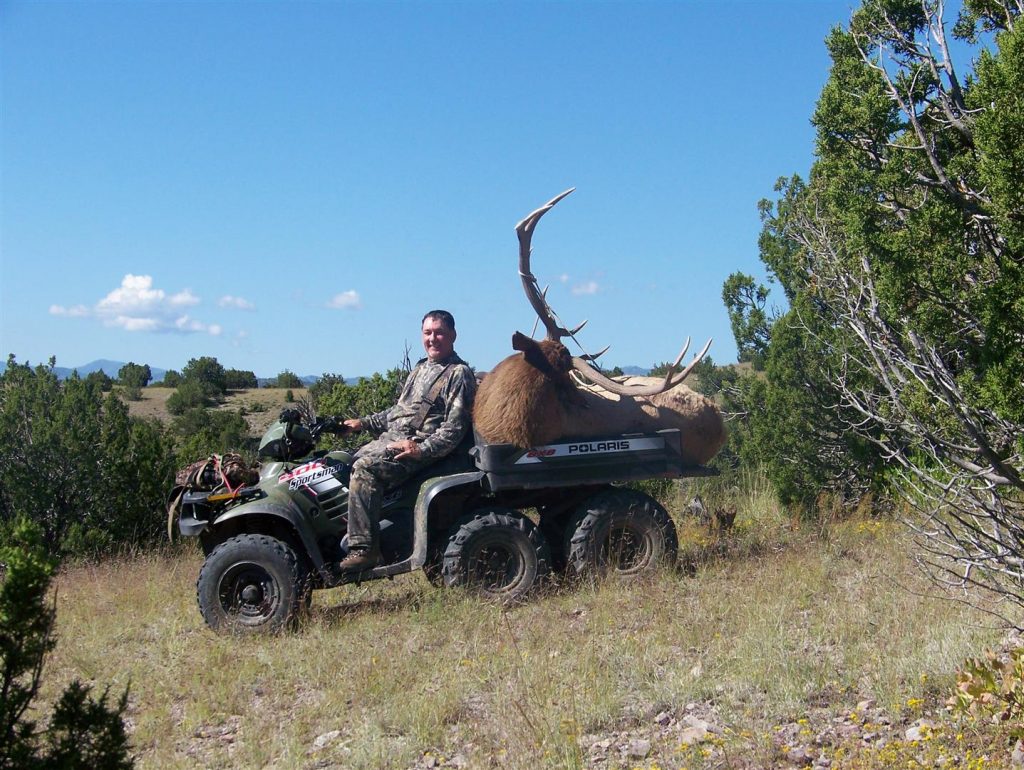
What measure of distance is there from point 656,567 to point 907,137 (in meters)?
3.79

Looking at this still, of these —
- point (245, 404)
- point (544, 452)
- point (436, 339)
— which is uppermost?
point (245, 404)

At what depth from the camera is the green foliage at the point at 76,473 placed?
1076 centimetres

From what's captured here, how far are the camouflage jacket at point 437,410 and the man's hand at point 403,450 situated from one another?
5 centimetres

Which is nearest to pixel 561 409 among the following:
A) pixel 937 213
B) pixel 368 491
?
pixel 368 491

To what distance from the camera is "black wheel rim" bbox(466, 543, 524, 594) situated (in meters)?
7.00

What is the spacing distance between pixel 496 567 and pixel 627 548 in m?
1.09

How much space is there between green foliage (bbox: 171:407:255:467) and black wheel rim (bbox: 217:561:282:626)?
12.8ft

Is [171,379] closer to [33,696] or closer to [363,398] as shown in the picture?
[363,398]

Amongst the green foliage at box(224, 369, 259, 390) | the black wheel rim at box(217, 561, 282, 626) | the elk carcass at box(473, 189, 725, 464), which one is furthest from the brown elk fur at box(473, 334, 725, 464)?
the green foliage at box(224, 369, 259, 390)

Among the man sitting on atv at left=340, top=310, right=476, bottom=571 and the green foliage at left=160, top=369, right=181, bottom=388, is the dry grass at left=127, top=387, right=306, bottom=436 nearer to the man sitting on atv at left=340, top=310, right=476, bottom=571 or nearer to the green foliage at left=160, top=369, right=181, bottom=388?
the green foliage at left=160, top=369, right=181, bottom=388

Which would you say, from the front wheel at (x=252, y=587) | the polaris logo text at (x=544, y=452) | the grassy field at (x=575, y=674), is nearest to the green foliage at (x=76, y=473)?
the grassy field at (x=575, y=674)

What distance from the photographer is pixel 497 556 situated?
281 inches

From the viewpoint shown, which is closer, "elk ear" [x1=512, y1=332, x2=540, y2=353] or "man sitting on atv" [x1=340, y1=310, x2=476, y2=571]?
"man sitting on atv" [x1=340, y1=310, x2=476, y2=571]

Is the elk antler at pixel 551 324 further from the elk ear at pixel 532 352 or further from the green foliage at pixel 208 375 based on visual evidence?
the green foliage at pixel 208 375
